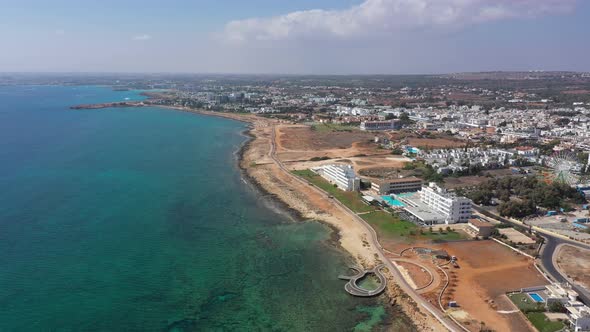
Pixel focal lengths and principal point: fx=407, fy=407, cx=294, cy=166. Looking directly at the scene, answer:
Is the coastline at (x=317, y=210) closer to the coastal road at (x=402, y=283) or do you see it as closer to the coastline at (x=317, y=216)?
the coastline at (x=317, y=216)

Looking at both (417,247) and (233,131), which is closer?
(417,247)

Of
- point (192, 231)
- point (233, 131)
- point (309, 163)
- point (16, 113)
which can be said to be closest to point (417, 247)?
point (192, 231)

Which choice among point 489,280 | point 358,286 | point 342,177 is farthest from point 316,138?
point 489,280

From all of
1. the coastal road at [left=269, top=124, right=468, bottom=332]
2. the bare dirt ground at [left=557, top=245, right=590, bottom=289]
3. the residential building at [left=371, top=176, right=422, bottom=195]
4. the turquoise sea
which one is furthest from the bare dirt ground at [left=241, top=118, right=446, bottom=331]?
the bare dirt ground at [left=557, top=245, right=590, bottom=289]

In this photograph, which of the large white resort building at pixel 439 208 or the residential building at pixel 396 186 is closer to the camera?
the large white resort building at pixel 439 208

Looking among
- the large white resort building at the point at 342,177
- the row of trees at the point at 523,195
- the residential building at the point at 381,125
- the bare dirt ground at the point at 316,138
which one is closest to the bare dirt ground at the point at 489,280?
the row of trees at the point at 523,195

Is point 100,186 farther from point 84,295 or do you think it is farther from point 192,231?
point 84,295
